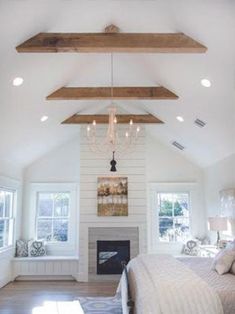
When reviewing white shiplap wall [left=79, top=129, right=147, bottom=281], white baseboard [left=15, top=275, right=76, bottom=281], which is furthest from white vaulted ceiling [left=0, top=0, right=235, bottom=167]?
white baseboard [left=15, top=275, right=76, bottom=281]

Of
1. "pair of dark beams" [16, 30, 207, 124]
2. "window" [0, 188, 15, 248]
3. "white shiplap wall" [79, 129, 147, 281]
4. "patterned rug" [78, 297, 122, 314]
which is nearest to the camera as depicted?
"pair of dark beams" [16, 30, 207, 124]

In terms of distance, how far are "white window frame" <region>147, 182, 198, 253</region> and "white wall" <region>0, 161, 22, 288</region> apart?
3188 millimetres

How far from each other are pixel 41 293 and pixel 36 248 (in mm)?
1617

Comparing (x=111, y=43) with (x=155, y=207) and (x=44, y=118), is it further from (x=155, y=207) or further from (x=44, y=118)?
(x=155, y=207)

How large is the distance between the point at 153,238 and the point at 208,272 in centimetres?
392

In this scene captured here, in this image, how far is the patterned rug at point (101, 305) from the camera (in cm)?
454

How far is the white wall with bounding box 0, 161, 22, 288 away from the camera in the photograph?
6166mm

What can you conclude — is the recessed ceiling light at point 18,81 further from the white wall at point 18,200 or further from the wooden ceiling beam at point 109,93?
the white wall at point 18,200

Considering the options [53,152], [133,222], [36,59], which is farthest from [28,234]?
[36,59]

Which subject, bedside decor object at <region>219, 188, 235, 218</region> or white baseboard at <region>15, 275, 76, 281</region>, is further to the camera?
white baseboard at <region>15, 275, 76, 281</region>

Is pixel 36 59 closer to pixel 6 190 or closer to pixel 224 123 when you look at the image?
pixel 224 123

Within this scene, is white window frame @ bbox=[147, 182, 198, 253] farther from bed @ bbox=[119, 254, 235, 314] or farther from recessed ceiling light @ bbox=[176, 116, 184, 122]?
bed @ bbox=[119, 254, 235, 314]

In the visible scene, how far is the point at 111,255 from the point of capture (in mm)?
6988

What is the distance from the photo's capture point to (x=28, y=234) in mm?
7508
